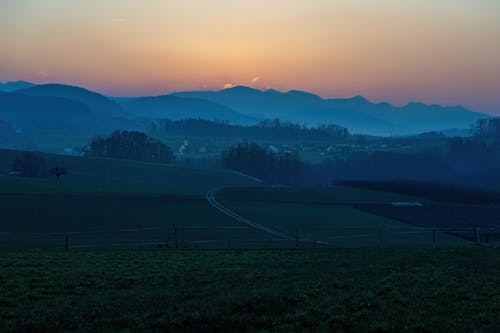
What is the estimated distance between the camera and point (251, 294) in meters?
16.2

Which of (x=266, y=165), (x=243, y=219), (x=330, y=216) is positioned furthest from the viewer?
(x=266, y=165)

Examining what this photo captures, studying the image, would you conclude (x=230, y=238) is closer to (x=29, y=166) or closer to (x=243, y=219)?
(x=243, y=219)

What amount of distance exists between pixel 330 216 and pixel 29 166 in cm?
9721

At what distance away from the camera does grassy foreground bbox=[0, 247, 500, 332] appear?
43.5 feet

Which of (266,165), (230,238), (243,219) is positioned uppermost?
(266,165)

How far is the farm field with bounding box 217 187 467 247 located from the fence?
0.41 feet

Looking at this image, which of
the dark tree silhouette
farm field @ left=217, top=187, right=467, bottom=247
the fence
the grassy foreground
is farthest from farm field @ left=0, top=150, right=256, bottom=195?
the grassy foreground

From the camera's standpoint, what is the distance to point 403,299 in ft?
51.9

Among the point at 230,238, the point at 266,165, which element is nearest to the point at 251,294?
the point at 230,238

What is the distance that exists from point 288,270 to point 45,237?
1332 inches

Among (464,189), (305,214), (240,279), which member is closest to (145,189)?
(305,214)

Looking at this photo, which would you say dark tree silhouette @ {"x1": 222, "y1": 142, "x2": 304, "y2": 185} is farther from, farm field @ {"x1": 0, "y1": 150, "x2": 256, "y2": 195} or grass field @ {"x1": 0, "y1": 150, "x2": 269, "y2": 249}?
grass field @ {"x1": 0, "y1": 150, "x2": 269, "y2": 249}

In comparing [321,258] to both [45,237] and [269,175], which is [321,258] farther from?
[269,175]

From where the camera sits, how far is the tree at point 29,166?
135500 mm
